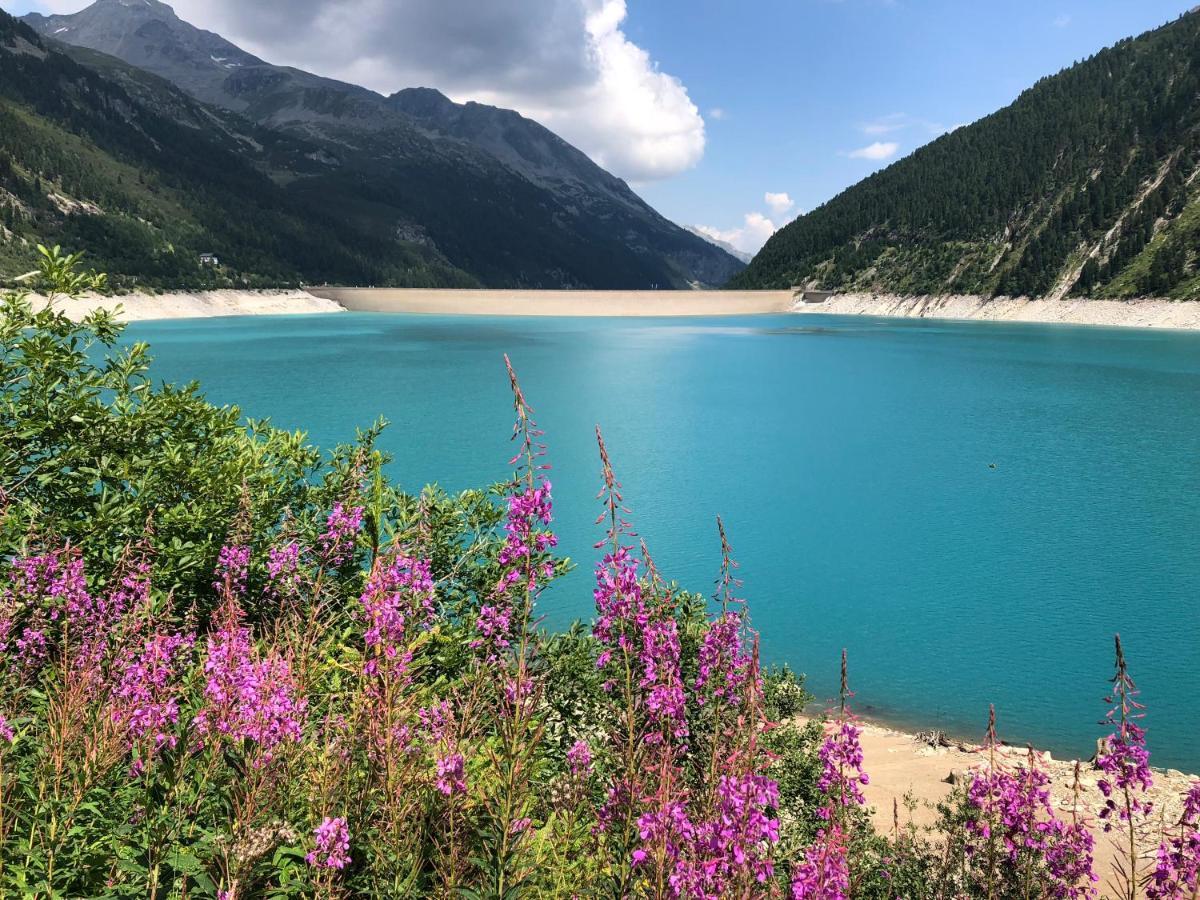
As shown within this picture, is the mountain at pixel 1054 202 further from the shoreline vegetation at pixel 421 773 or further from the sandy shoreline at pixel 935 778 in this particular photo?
the shoreline vegetation at pixel 421 773

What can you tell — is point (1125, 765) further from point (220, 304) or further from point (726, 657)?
point (220, 304)

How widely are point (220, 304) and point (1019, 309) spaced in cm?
15537

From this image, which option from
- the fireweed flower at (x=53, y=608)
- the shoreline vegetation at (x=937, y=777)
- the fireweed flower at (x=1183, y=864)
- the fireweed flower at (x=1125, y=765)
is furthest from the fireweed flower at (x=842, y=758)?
the shoreline vegetation at (x=937, y=777)

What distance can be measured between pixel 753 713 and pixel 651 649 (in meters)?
0.84

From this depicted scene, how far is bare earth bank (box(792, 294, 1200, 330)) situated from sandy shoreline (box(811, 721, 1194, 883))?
110499 mm

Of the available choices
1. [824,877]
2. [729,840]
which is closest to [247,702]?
[729,840]

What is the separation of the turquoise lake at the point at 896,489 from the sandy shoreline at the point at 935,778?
1.39 m

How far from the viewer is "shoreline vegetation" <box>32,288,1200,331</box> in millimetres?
131375

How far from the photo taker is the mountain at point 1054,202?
11494 cm

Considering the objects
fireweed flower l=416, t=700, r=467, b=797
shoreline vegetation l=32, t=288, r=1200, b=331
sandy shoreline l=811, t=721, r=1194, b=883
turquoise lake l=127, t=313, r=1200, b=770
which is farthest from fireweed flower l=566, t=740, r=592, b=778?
shoreline vegetation l=32, t=288, r=1200, b=331

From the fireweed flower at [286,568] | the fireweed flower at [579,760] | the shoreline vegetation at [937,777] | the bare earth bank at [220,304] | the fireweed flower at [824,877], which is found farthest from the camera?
the bare earth bank at [220,304]

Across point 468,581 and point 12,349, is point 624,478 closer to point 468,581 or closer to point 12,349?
point 468,581

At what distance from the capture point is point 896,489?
27.6 m

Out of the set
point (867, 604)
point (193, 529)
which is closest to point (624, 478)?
point (867, 604)
